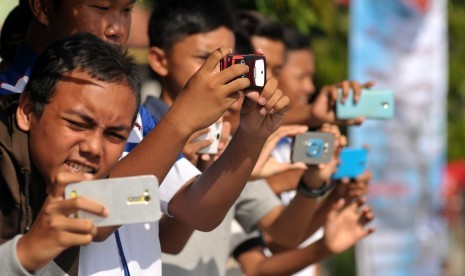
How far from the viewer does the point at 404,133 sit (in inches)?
259

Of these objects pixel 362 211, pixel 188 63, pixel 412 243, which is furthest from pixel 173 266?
pixel 412 243

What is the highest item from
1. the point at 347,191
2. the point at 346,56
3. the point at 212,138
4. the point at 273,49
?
the point at 212,138

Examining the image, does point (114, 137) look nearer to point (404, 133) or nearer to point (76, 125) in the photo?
point (76, 125)

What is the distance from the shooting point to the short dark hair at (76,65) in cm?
238

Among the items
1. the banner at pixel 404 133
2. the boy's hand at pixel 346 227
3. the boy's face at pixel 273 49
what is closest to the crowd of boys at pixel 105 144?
the boy's hand at pixel 346 227

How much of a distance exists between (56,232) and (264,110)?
0.69 m

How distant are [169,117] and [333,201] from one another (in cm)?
179

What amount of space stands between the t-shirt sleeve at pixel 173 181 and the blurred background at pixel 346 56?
1.90ft

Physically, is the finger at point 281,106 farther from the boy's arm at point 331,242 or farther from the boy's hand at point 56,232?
the boy's arm at point 331,242

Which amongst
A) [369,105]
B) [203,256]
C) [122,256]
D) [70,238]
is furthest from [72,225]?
[369,105]

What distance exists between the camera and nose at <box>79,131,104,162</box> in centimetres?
230

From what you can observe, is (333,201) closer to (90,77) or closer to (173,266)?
(173,266)

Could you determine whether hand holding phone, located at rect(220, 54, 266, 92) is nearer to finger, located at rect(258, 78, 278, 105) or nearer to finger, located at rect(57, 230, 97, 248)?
finger, located at rect(258, 78, 278, 105)

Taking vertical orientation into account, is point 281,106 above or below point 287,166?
above
